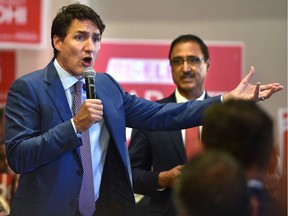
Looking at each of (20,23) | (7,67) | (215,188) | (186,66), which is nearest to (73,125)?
(215,188)

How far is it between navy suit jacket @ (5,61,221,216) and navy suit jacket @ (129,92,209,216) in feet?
1.98

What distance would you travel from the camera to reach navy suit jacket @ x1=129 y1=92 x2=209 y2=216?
10.9 ft

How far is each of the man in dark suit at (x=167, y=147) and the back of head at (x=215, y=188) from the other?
5.95 feet

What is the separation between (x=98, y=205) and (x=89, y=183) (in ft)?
0.40

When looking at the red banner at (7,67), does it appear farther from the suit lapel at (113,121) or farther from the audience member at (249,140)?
the audience member at (249,140)

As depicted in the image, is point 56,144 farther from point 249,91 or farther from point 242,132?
point 242,132

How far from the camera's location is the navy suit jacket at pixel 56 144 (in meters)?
2.42

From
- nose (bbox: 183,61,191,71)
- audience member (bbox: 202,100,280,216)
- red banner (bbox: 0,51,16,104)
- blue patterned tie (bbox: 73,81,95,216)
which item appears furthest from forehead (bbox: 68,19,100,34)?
red banner (bbox: 0,51,16,104)

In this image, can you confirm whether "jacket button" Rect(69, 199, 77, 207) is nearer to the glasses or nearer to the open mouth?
the open mouth

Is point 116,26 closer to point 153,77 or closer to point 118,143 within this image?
point 153,77

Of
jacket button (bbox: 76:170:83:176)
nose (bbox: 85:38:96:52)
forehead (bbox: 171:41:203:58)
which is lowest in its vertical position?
jacket button (bbox: 76:170:83:176)

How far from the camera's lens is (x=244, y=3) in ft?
19.3

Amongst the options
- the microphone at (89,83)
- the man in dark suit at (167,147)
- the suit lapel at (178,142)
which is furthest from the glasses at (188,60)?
the microphone at (89,83)

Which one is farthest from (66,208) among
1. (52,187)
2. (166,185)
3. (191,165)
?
(191,165)
